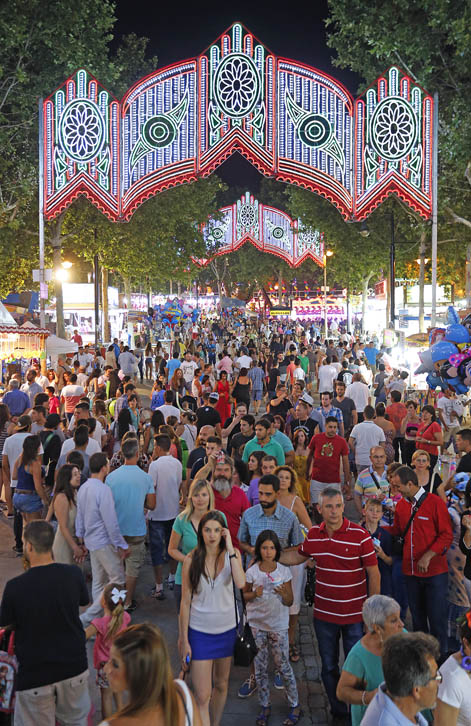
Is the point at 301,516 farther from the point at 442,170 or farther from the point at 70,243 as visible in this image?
the point at 70,243

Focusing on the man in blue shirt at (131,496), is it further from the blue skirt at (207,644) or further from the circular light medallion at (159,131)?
the circular light medallion at (159,131)

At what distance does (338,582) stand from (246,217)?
4824 cm

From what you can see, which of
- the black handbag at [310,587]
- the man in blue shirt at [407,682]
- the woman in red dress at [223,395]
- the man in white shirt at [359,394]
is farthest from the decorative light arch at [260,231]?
the man in blue shirt at [407,682]

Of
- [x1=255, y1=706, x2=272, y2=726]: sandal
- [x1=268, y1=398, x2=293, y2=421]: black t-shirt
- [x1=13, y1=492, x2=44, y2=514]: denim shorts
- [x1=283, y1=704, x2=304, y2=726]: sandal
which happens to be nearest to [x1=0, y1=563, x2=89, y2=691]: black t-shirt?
[x1=255, y1=706, x2=272, y2=726]: sandal

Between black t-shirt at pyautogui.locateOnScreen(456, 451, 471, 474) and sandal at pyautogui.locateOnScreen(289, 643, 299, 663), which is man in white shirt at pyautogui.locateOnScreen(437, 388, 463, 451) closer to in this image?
black t-shirt at pyautogui.locateOnScreen(456, 451, 471, 474)

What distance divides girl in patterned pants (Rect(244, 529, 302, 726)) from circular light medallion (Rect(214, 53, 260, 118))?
57.1 ft

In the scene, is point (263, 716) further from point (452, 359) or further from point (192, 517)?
point (452, 359)

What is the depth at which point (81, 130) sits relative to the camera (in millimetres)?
20750

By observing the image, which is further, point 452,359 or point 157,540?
point 452,359

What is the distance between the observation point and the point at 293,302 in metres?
63.2

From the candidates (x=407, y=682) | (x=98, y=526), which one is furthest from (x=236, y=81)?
(x=407, y=682)

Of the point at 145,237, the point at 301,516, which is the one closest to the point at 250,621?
the point at 301,516

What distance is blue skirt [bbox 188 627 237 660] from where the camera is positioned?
5078mm

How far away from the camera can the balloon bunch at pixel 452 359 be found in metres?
13.6
